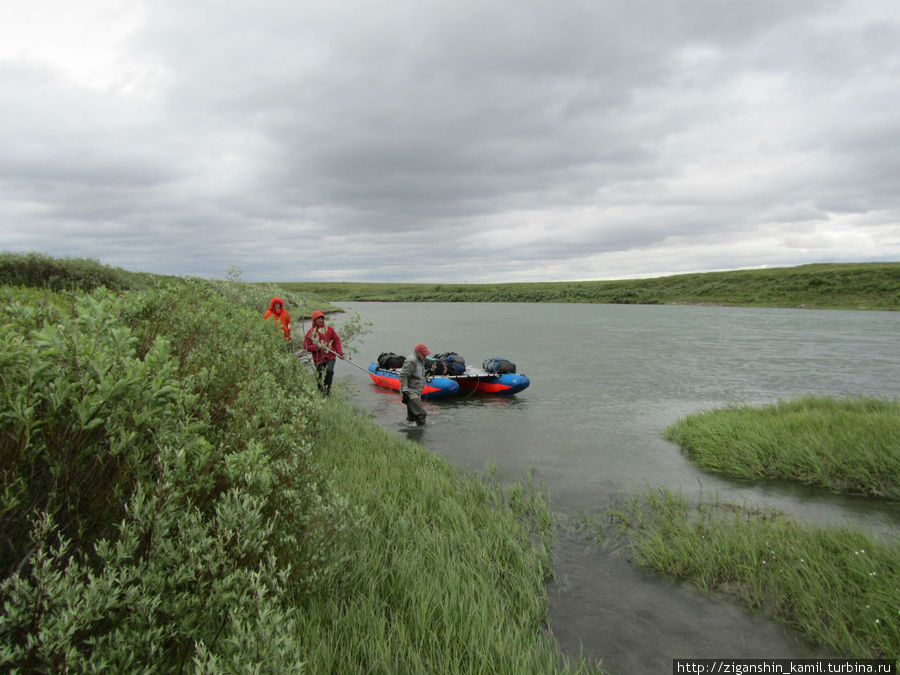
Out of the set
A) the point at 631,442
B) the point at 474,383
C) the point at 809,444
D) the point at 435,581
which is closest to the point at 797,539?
the point at 435,581

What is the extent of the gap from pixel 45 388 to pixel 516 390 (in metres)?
15.8

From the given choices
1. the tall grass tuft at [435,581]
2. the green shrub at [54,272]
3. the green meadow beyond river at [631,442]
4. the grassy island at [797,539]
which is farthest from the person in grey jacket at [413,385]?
the green shrub at [54,272]

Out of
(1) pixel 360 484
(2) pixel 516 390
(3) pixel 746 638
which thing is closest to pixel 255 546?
(1) pixel 360 484

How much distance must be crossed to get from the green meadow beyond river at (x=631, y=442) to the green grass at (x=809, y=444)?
1.50ft

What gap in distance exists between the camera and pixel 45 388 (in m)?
2.60

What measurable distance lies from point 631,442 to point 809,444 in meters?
3.66

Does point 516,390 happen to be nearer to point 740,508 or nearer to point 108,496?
point 740,508

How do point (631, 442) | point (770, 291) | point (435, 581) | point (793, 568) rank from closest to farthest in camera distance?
1. point (435, 581)
2. point (793, 568)
3. point (631, 442)
4. point (770, 291)

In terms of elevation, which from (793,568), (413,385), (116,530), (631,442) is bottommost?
(631,442)

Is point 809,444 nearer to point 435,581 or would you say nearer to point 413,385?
point 435,581

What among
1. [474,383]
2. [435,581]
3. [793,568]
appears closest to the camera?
[435,581]

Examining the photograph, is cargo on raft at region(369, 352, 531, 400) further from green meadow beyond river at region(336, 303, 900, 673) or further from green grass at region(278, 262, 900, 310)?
green grass at region(278, 262, 900, 310)

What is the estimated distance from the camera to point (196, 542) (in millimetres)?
2672

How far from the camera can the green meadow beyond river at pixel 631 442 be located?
194 inches
